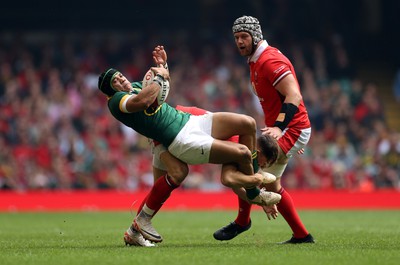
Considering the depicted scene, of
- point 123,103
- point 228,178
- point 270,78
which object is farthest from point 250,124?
point 123,103

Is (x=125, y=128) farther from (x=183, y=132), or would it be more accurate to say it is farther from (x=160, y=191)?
(x=183, y=132)

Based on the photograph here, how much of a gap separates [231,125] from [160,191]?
1035mm

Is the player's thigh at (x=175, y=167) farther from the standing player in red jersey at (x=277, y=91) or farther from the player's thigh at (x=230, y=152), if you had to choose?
the standing player in red jersey at (x=277, y=91)

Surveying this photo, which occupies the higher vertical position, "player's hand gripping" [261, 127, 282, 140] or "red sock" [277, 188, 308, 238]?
"player's hand gripping" [261, 127, 282, 140]

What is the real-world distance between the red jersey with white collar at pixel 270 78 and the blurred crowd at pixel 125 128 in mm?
11834

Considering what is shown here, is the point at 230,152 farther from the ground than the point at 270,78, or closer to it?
closer to it

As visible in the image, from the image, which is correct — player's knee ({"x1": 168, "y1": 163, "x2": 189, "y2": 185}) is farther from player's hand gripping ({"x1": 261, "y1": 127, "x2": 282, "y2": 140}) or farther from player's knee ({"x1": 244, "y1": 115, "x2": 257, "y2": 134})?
player's hand gripping ({"x1": 261, "y1": 127, "x2": 282, "y2": 140})

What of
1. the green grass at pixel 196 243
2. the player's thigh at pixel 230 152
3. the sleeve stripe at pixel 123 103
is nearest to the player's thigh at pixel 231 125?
the player's thigh at pixel 230 152

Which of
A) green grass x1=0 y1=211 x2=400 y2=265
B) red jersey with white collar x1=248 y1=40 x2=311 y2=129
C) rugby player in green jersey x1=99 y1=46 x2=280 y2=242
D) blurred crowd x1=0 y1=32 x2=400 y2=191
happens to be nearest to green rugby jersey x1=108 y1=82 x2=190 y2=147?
rugby player in green jersey x1=99 y1=46 x2=280 y2=242

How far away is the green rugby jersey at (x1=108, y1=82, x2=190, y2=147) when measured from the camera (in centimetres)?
995

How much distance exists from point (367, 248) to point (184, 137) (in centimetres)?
217

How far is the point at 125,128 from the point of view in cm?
2373

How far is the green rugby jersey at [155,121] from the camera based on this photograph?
995 centimetres

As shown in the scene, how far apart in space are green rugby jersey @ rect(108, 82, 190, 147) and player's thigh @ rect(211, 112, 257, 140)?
1.13ft
